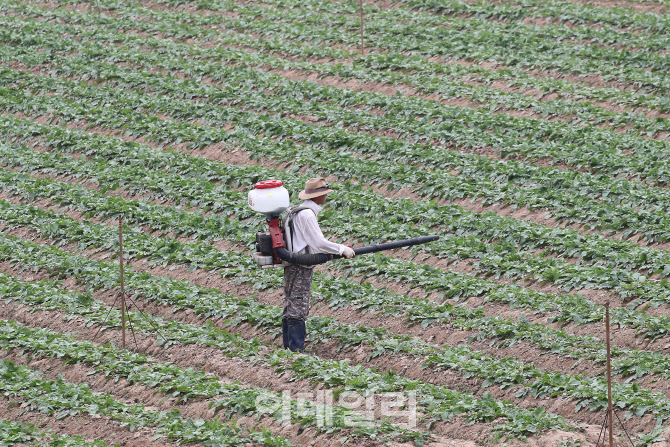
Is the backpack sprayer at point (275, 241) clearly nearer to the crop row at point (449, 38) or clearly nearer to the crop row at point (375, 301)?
the crop row at point (375, 301)

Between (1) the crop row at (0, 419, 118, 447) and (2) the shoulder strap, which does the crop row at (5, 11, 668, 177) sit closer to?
(2) the shoulder strap

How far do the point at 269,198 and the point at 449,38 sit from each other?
11169 millimetres

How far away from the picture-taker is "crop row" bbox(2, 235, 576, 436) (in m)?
7.47

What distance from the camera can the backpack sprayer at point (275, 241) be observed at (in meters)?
9.05

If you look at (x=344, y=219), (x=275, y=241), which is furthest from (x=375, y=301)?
(x=344, y=219)

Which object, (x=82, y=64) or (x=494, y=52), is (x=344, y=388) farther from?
(x=82, y=64)

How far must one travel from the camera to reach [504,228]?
38.6 feet

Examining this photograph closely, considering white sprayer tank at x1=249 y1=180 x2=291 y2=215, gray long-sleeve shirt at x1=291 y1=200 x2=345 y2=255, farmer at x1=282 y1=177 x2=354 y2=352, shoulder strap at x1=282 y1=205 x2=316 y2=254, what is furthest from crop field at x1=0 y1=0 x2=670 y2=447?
white sprayer tank at x1=249 y1=180 x2=291 y2=215

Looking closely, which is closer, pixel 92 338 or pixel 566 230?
pixel 92 338

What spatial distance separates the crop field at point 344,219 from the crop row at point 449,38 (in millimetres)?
66

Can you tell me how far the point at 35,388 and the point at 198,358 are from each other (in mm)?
1595

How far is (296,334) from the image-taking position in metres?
9.22

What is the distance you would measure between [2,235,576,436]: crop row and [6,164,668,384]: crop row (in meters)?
0.62

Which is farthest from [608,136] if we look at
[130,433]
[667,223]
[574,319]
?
[130,433]
